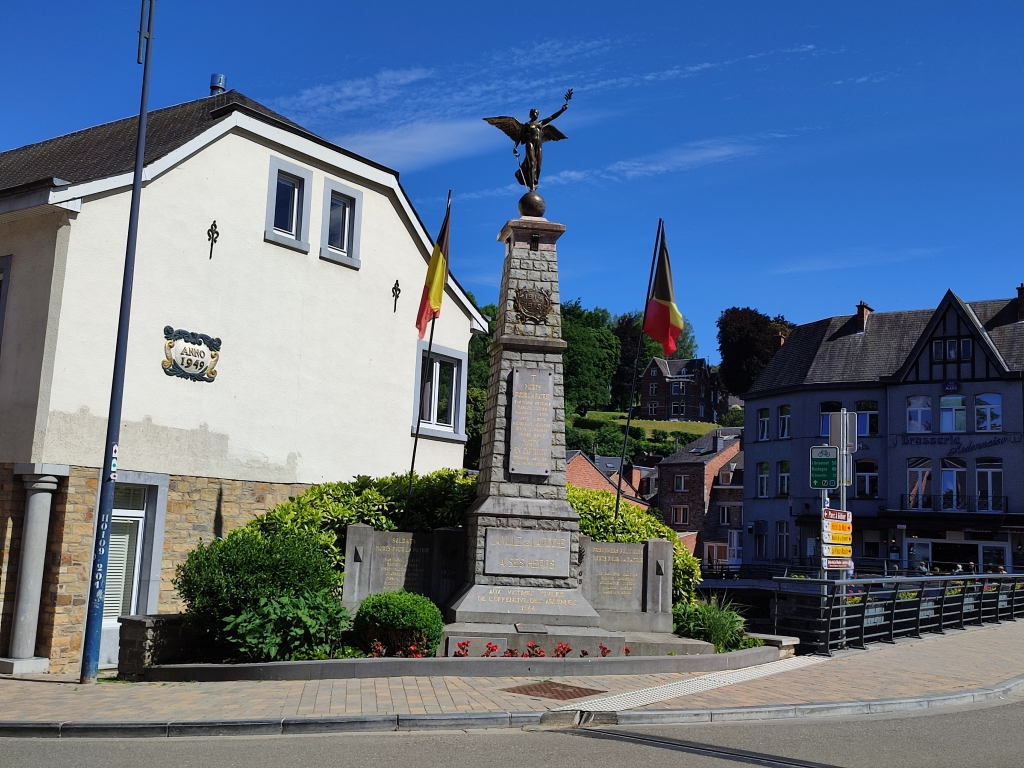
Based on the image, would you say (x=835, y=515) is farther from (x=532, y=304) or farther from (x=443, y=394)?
(x=443, y=394)

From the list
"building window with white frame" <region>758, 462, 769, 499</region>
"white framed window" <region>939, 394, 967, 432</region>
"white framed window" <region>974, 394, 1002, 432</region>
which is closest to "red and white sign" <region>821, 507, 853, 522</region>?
"white framed window" <region>974, 394, 1002, 432</region>

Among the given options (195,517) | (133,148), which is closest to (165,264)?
(133,148)

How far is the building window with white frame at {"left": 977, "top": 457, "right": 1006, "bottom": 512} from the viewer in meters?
39.6

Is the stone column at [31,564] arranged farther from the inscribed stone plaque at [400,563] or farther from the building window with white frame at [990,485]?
the building window with white frame at [990,485]

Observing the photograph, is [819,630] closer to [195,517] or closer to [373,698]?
[373,698]

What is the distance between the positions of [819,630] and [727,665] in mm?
2276

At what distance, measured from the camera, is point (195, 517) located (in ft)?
52.9

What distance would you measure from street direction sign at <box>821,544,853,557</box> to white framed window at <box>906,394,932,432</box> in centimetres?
3041

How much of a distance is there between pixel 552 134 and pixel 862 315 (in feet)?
115

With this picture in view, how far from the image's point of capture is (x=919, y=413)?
42.7m

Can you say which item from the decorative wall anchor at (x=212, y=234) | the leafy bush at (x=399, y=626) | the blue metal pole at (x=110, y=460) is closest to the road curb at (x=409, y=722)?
the blue metal pole at (x=110, y=460)

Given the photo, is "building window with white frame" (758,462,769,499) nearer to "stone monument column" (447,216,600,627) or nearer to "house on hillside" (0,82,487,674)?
"house on hillside" (0,82,487,674)

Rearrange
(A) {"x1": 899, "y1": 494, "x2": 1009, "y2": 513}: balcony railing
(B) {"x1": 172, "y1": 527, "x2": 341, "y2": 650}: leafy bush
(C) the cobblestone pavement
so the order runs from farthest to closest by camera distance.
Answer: (A) {"x1": 899, "y1": 494, "x2": 1009, "y2": 513}: balcony railing, (B) {"x1": 172, "y1": 527, "x2": 341, "y2": 650}: leafy bush, (C) the cobblestone pavement

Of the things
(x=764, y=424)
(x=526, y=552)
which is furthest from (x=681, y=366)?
(x=526, y=552)
